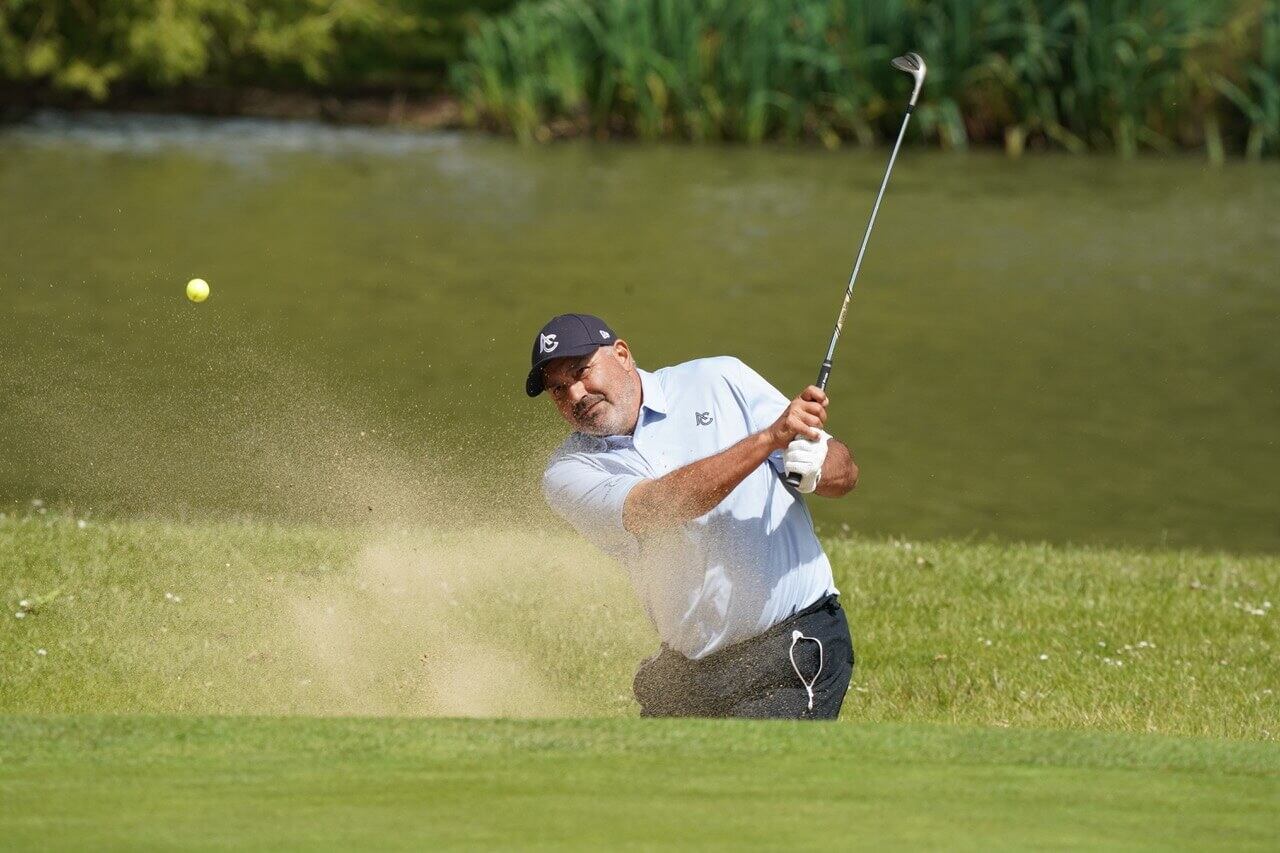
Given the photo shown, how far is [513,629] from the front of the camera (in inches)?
348

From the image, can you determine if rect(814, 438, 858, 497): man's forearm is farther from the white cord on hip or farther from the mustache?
the mustache

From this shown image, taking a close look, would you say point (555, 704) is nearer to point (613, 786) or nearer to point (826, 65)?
point (613, 786)

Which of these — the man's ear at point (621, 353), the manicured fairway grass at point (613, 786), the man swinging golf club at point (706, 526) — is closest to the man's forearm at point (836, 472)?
the man swinging golf club at point (706, 526)

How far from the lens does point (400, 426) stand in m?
16.1

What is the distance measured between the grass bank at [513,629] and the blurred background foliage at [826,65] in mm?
21723

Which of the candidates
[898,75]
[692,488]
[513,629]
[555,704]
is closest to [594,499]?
[692,488]

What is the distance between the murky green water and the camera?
14.2 meters

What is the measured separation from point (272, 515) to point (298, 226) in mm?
15143

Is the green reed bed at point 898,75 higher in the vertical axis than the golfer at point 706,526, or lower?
lower

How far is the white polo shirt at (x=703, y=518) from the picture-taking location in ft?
20.3

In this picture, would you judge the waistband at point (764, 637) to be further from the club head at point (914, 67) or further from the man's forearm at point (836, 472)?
the club head at point (914, 67)

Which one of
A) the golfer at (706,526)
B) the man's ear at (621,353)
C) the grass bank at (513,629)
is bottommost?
the grass bank at (513,629)

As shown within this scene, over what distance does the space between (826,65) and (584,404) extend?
2575cm

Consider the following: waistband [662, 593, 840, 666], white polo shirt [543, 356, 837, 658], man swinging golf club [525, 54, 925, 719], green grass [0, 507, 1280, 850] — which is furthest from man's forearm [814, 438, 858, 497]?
green grass [0, 507, 1280, 850]
